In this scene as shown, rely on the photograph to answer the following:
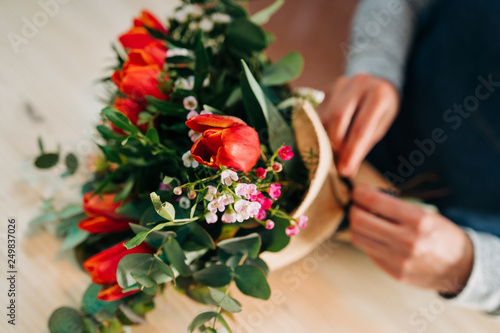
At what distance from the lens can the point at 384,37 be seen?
1.91 ft

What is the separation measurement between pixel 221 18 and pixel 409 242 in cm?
38

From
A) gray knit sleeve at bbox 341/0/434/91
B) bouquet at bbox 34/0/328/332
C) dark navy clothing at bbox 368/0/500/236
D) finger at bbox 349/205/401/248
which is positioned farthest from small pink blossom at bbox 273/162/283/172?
dark navy clothing at bbox 368/0/500/236

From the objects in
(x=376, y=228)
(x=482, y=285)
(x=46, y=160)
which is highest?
(x=46, y=160)

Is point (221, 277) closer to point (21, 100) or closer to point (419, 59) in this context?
point (21, 100)

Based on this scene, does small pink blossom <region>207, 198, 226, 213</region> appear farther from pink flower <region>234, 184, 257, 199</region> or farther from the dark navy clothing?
the dark navy clothing

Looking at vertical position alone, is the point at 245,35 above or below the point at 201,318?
above

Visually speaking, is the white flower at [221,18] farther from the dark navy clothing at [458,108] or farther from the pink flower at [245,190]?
the dark navy clothing at [458,108]

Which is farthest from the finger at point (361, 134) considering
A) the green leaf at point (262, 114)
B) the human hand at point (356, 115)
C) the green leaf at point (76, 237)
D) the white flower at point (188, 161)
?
the green leaf at point (76, 237)

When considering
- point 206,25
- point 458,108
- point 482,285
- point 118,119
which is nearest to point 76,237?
point 118,119

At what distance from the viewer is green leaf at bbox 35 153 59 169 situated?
1.39 ft

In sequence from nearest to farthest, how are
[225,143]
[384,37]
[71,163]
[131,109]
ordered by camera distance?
[225,143] → [131,109] → [71,163] → [384,37]

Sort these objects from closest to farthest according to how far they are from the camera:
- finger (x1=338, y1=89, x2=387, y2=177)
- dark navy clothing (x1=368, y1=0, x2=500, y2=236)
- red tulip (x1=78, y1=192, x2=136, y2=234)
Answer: red tulip (x1=78, y1=192, x2=136, y2=234) < finger (x1=338, y1=89, x2=387, y2=177) < dark navy clothing (x1=368, y1=0, x2=500, y2=236)

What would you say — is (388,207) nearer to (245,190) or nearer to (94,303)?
(245,190)

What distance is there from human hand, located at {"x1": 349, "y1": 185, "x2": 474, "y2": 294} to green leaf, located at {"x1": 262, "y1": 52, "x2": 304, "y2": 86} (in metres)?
0.19
